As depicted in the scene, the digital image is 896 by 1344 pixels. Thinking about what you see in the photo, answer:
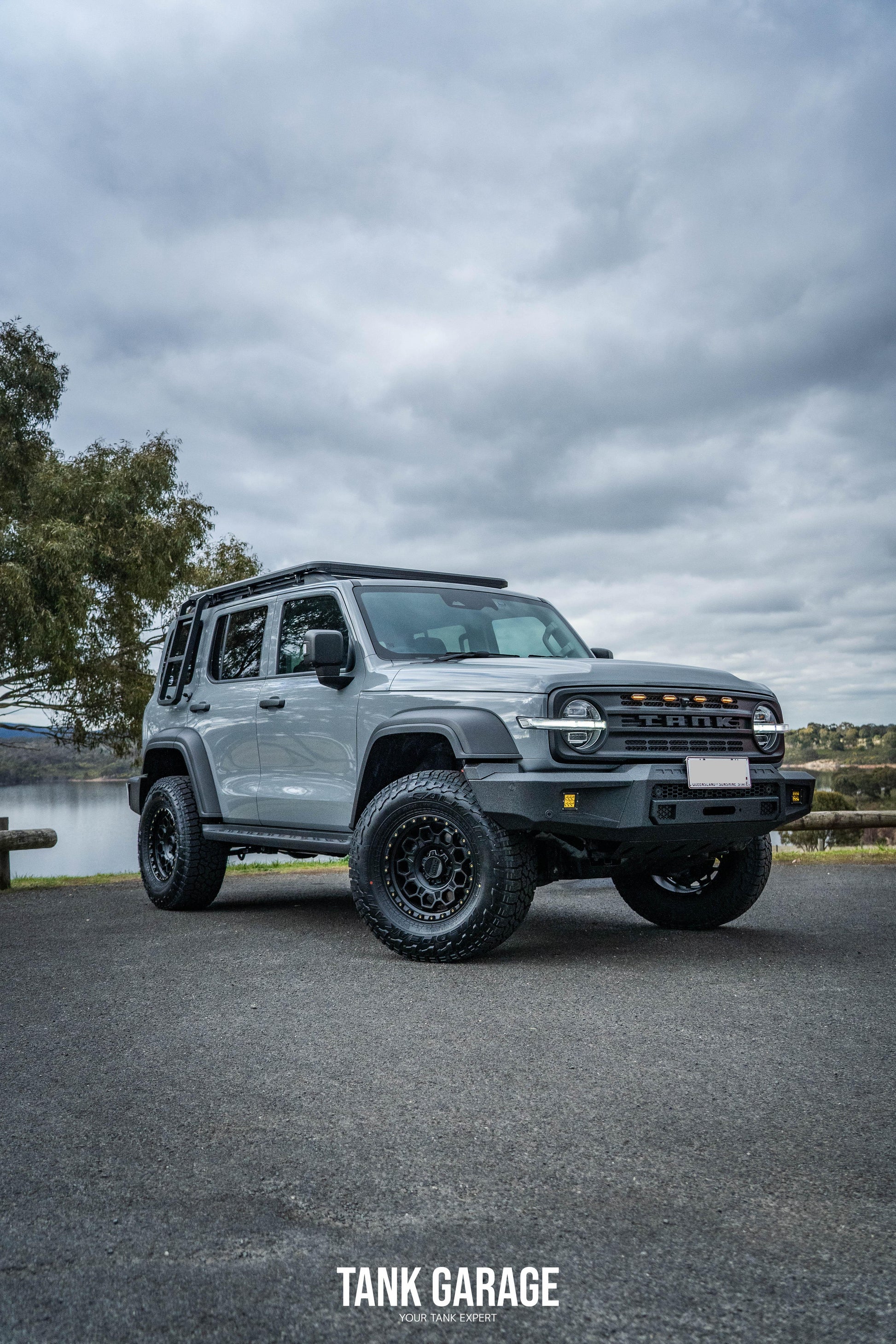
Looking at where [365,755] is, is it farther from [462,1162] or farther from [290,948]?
[462,1162]

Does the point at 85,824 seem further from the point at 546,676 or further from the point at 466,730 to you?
the point at 546,676

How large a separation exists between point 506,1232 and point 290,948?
13.3 ft

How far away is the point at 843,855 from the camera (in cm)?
1184

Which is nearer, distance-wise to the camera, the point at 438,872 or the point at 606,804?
the point at 606,804

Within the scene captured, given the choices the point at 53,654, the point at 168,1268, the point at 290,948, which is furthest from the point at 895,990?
the point at 53,654

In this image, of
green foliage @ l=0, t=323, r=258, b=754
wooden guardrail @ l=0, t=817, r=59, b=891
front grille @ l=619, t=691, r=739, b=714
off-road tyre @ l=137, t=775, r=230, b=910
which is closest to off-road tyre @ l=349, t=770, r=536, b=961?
front grille @ l=619, t=691, r=739, b=714

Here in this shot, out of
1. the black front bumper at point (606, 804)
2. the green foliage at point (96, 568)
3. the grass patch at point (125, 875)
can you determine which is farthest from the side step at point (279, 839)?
the green foliage at point (96, 568)

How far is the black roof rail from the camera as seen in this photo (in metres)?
7.49

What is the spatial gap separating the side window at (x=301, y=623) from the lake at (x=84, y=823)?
1357 millimetres

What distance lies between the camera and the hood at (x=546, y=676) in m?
5.67

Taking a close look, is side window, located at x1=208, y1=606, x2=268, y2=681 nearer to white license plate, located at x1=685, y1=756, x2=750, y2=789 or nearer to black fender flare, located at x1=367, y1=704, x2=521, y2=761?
black fender flare, located at x1=367, y1=704, x2=521, y2=761

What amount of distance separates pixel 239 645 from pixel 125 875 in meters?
4.74

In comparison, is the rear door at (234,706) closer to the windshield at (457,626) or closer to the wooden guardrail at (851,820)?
the windshield at (457,626)

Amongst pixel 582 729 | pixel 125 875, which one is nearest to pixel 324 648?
pixel 582 729
